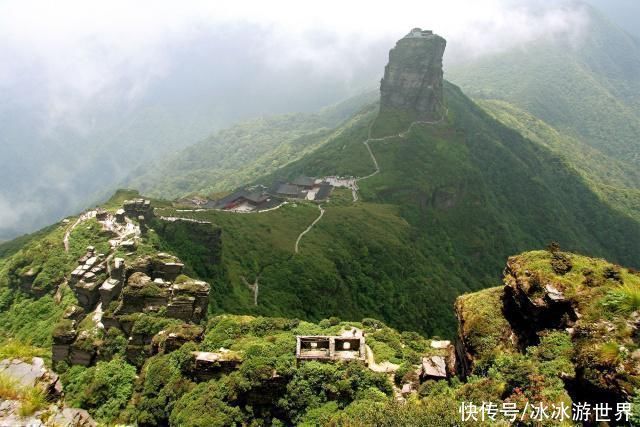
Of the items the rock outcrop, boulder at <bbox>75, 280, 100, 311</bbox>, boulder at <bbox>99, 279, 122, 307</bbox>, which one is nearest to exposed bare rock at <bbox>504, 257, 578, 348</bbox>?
the rock outcrop

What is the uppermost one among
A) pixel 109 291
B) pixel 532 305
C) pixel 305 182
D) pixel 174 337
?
pixel 305 182

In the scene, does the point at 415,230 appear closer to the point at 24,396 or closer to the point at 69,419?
the point at 69,419

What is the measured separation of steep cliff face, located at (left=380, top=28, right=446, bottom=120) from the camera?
167 metres

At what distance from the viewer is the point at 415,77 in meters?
168

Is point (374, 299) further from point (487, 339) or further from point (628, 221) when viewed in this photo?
point (628, 221)

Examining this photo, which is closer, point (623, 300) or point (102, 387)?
point (623, 300)

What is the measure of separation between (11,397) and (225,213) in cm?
8036

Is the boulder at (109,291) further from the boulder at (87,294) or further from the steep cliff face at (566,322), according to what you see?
the steep cliff face at (566,322)

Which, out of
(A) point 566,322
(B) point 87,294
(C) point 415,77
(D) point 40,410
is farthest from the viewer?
(C) point 415,77

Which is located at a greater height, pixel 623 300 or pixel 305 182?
pixel 305 182

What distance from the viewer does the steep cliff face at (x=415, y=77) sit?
549ft

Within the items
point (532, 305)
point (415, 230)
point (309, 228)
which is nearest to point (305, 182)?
point (415, 230)

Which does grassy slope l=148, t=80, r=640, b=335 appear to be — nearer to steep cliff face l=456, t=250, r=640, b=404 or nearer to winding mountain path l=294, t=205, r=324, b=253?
winding mountain path l=294, t=205, r=324, b=253

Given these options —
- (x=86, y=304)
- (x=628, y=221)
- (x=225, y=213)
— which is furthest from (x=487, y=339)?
(x=628, y=221)
